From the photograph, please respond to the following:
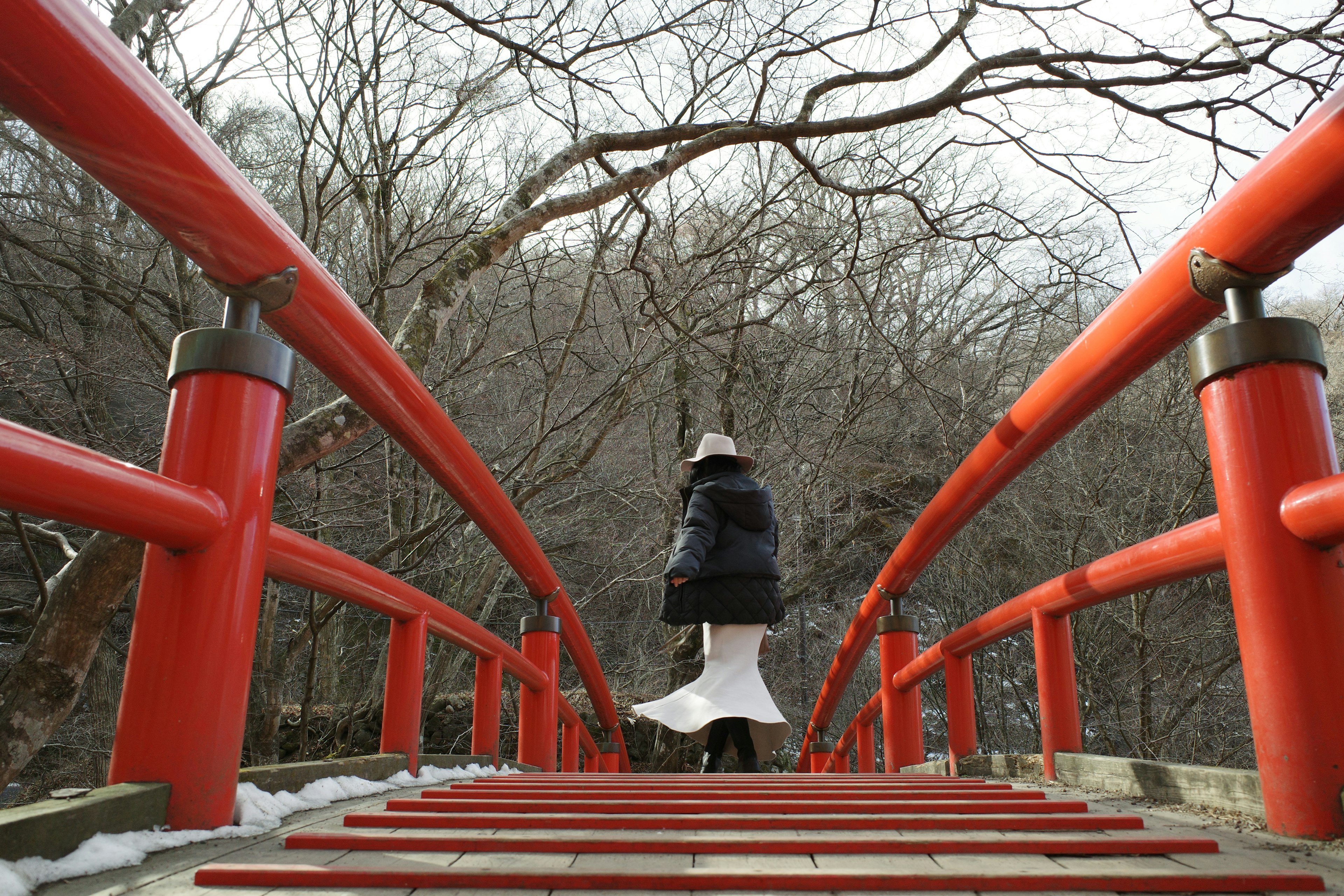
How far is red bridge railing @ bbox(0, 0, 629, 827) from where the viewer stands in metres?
0.88

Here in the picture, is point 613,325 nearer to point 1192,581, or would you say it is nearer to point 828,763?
point 828,763

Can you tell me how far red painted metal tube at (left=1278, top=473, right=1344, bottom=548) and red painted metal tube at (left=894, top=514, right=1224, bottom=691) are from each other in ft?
0.37

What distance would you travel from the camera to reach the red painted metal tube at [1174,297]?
103cm

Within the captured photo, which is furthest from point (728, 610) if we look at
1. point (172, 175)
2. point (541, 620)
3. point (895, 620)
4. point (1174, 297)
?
point (172, 175)

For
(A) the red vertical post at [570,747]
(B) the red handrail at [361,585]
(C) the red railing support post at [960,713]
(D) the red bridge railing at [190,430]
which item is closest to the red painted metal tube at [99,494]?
(D) the red bridge railing at [190,430]

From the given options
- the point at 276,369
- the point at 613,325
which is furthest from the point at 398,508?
Answer: the point at 276,369

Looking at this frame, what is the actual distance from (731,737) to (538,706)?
48.2 inches

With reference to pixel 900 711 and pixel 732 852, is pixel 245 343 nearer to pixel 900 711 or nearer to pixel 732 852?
pixel 732 852

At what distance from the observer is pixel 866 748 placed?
183 inches

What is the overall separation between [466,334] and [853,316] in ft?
11.8

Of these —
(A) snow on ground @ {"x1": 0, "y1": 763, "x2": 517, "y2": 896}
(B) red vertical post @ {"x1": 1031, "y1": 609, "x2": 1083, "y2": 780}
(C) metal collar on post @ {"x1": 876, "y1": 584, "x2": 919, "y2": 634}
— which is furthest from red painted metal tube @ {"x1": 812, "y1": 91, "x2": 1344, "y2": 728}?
(A) snow on ground @ {"x1": 0, "y1": 763, "x2": 517, "y2": 896}

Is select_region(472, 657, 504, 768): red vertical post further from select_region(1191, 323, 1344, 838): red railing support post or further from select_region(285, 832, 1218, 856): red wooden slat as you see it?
select_region(1191, 323, 1344, 838): red railing support post

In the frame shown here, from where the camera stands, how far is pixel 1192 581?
7844 millimetres

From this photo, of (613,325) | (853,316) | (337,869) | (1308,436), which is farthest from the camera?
(853,316)
